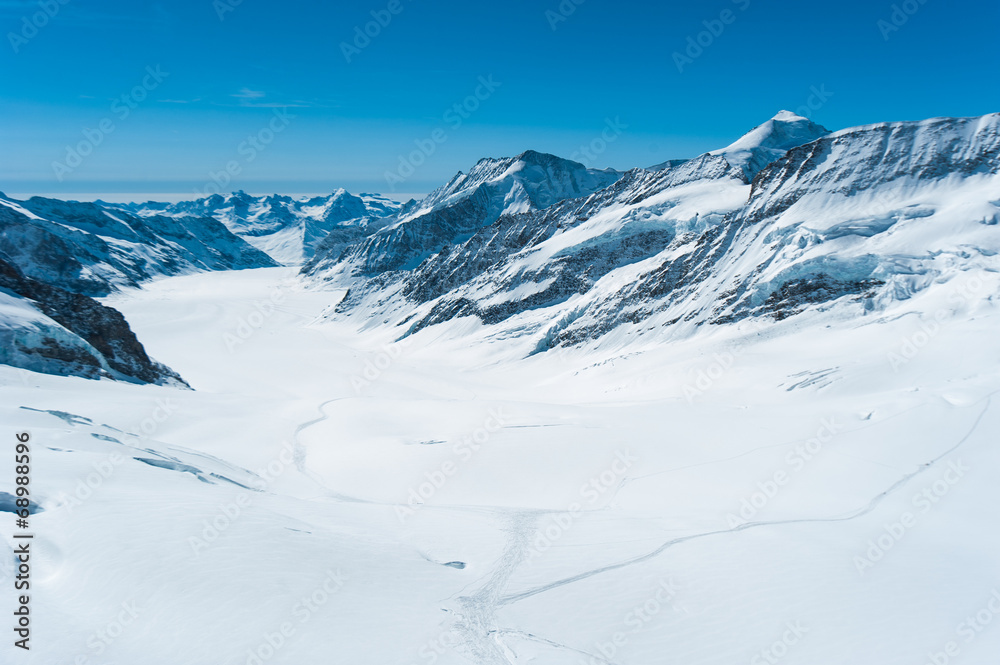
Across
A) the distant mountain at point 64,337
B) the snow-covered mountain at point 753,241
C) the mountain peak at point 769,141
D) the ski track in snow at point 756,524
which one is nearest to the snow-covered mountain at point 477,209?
the snow-covered mountain at point 753,241

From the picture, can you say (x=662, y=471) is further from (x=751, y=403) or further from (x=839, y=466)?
(x=751, y=403)

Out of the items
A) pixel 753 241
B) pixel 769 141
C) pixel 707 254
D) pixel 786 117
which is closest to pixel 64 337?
pixel 707 254

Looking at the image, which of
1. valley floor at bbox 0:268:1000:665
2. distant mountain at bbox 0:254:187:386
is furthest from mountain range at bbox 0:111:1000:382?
valley floor at bbox 0:268:1000:665

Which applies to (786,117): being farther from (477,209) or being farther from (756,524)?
(756,524)

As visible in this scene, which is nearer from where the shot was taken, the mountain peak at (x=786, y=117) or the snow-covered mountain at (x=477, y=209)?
the mountain peak at (x=786, y=117)

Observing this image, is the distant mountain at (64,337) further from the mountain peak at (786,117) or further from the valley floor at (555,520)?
the mountain peak at (786,117)

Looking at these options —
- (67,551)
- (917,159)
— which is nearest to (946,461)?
(67,551)

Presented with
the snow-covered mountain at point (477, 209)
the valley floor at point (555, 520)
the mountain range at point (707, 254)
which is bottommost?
the valley floor at point (555, 520)
